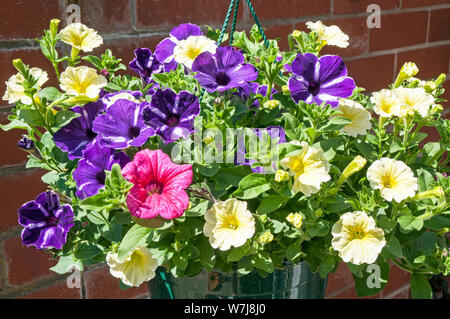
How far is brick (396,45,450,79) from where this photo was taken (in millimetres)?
1435

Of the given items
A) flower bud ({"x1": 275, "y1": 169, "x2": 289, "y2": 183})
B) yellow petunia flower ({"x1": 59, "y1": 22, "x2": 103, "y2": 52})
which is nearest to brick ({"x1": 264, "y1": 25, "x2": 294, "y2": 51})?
yellow petunia flower ({"x1": 59, "y1": 22, "x2": 103, "y2": 52})

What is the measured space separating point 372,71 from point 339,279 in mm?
590

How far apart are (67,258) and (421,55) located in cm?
118

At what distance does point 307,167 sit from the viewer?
60 centimetres

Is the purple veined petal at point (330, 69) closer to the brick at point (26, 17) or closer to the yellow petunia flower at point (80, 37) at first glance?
the yellow petunia flower at point (80, 37)

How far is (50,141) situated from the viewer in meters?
0.69

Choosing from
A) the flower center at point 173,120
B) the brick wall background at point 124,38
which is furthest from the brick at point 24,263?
the flower center at point 173,120

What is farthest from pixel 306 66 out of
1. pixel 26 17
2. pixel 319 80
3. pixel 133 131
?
pixel 26 17

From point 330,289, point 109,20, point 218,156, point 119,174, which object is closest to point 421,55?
point 330,289

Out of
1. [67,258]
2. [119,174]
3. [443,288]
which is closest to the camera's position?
[119,174]

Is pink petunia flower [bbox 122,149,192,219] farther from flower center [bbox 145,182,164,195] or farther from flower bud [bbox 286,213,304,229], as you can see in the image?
flower bud [bbox 286,213,304,229]

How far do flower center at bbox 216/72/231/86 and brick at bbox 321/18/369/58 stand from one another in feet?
2.19

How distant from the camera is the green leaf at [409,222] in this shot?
0.64 metres

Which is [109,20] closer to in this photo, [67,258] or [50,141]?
[50,141]
